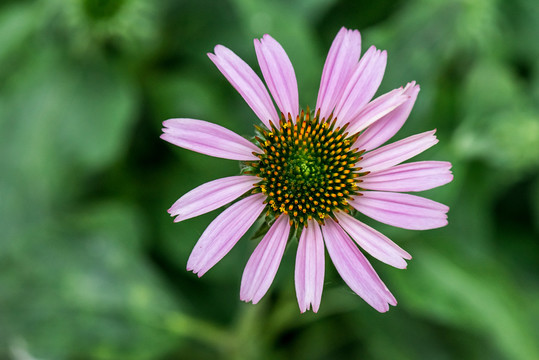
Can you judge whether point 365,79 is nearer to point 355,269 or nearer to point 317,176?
point 317,176

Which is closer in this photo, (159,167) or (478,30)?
(478,30)

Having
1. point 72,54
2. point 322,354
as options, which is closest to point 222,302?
point 322,354

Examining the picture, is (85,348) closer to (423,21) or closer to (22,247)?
(22,247)

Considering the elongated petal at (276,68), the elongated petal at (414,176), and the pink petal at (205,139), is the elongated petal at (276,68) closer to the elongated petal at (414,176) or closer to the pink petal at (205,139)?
the pink petal at (205,139)

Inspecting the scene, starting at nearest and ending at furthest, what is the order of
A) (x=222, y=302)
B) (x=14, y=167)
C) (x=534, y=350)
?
1. (x=534, y=350)
2. (x=14, y=167)
3. (x=222, y=302)

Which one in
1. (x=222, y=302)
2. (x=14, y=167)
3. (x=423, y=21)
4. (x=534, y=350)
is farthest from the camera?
(x=222, y=302)
